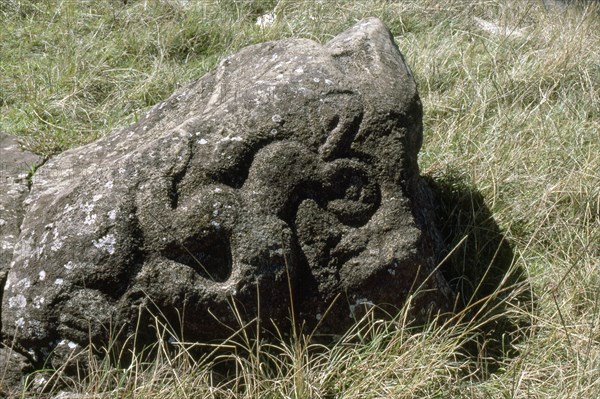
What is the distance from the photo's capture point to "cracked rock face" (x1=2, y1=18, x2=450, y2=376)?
10.0 feet

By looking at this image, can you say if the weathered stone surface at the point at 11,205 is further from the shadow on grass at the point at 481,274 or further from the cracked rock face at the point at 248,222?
the shadow on grass at the point at 481,274

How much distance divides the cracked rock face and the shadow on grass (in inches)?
9.7

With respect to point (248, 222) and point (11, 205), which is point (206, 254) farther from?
point (11, 205)

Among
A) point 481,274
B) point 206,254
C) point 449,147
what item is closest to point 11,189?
point 206,254

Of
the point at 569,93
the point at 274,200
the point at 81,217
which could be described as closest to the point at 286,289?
the point at 274,200

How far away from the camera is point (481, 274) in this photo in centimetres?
391

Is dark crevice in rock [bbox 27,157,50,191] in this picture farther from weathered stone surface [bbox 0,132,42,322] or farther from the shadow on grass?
the shadow on grass

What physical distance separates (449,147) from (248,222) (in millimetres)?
1917

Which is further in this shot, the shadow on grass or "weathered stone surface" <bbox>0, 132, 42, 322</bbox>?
the shadow on grass

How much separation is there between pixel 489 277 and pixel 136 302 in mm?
1610

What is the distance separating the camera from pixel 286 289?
3168 mm

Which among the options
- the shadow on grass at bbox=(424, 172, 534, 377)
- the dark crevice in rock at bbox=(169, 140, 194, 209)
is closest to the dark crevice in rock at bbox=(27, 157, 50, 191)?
the dark crevice in rock at bbox=(169, 140, 194, 209)

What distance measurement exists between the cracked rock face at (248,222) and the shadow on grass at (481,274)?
25cm

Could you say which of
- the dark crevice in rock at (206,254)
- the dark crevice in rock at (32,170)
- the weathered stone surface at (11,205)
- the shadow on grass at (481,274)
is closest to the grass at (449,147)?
Result: the shadow on grass at (481,274)
